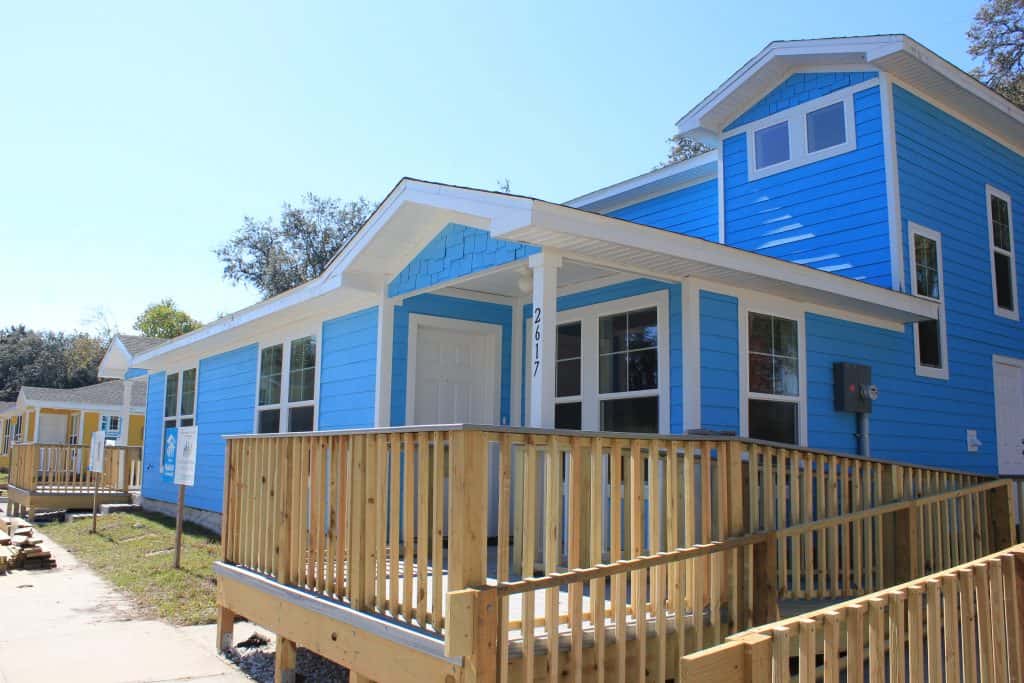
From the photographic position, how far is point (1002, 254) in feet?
35.8

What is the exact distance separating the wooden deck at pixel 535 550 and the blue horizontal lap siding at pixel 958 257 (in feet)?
12.0

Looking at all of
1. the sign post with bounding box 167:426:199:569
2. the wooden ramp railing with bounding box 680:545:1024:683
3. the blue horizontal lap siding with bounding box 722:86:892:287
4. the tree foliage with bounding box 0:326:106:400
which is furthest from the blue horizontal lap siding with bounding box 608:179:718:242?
the tree foliage with bounding box 0:326:106:400

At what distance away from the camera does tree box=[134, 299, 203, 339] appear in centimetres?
5125

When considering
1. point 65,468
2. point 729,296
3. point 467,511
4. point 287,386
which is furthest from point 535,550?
point 65,468

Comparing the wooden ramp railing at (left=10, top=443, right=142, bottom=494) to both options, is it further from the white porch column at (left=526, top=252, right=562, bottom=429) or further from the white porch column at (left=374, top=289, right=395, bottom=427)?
the white porch column at (left=526, top=252, right=562, bottom=429)

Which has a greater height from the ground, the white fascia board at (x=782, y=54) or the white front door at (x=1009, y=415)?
the white fascia board at (x=782, y=54)

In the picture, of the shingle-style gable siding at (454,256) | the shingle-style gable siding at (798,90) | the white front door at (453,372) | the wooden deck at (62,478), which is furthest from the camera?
the wooden deck at (62,478)

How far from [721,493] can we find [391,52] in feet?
38.0

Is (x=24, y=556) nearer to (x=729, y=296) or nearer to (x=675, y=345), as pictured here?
→ (x=675, y=345)

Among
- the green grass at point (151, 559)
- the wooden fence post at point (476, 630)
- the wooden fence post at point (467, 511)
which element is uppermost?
the wooden fence post at point (467, 511)

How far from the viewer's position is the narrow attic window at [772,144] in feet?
34.0

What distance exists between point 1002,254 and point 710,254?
7.14 meters

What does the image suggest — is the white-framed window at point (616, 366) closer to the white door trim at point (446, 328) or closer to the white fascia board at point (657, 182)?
the white door trim at point (446, 328)

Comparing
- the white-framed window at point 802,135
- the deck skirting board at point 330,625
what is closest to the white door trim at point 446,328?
the deck skirting board at point 330,625
